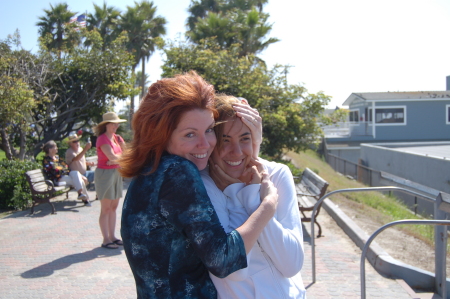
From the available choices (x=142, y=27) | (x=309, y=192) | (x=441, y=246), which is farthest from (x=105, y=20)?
(x=441, y=246)

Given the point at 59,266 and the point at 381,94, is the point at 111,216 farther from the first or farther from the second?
the point at 381,94

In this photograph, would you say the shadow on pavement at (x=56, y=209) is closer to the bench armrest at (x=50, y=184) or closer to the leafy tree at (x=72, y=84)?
the bench armrest at (x=50, y=184)

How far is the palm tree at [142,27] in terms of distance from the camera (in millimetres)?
25188

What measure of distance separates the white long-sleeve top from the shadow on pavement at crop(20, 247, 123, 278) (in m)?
4.02

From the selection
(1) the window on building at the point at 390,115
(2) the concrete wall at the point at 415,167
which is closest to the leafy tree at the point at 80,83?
(2) the concrete wall at the point at 415,167

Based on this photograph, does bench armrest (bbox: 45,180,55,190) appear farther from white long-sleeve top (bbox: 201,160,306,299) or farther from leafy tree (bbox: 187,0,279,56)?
leafy tree (bbox: 187,0,279,56)

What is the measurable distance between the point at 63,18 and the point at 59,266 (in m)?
21.1

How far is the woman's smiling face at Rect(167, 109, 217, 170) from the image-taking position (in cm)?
178

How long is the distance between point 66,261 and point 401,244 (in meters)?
5.03

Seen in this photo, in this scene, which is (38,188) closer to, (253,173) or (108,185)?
(108,185)

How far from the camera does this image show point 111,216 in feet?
19.1

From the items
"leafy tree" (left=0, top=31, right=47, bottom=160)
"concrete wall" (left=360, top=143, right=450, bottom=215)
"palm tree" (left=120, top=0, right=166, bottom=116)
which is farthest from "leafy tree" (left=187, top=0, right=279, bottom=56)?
"leafy tree" (left=0, top=31, right=47, bottom=160)

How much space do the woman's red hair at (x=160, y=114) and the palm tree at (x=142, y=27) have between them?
23418 millimetres

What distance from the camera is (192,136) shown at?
5.92 feet
